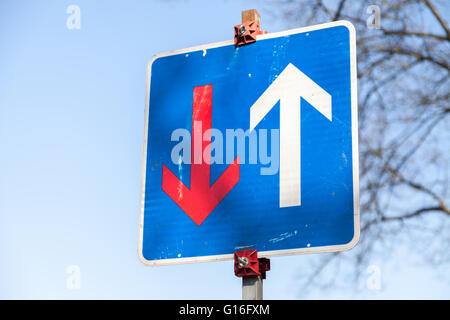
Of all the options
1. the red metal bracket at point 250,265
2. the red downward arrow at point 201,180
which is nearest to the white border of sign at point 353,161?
the red metal bracket at point 250,265

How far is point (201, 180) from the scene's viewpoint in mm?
2264

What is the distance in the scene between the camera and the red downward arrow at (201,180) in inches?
87.7

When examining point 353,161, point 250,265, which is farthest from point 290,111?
point 250,265

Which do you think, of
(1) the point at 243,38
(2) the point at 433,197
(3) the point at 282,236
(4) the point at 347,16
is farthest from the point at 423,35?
(3) the point at 282,236

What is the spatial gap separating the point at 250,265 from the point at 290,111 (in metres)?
0.52

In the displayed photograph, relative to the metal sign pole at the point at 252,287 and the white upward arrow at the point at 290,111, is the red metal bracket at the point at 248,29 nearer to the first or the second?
the white upward arrow at the point at 290,111

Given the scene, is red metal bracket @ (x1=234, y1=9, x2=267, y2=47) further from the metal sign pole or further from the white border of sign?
the metal sign pole

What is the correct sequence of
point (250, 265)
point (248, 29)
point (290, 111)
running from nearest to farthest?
1. point (250, 265)
2. point (290, 111)
3. point (248, 29)

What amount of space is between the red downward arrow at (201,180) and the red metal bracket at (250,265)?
0.21 metres

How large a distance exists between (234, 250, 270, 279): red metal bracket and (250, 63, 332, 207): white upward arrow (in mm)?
184

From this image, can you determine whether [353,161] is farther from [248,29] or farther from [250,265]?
[248,29]

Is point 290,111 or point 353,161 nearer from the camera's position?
point 353,161

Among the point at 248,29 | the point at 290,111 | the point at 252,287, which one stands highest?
the point at 248,29

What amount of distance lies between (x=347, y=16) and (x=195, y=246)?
16.4 ft
